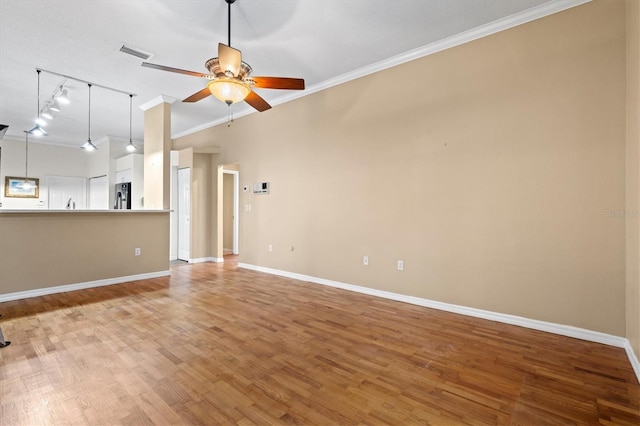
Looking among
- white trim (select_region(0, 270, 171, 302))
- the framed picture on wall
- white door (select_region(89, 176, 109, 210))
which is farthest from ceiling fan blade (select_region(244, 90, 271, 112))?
the framed picture on wall

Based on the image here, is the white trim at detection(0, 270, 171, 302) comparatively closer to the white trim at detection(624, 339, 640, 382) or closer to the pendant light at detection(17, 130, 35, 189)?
the pendant light at detection(17, 130, 35, 189)

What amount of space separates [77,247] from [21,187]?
5197 mm

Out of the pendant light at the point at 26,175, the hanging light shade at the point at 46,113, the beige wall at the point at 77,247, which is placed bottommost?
the beige wall at the point at 77,247

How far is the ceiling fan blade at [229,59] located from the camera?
2.36 m

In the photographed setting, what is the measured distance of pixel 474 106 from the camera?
10.4ft

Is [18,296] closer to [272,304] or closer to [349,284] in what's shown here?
[272,304]

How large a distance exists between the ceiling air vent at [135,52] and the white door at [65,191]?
19.8 ft

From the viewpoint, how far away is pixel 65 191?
26.8ft

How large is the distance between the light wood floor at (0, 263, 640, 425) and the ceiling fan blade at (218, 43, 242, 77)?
2.31m

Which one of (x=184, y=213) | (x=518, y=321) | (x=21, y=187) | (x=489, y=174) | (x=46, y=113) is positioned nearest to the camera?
(x=518, y=321)

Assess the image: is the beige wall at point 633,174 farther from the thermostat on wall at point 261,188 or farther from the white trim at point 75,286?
the white trim at point 75,286

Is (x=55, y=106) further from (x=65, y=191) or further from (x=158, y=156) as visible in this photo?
(x=65, y=191)

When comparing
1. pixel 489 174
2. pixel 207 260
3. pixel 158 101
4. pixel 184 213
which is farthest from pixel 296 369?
pixel 184 213

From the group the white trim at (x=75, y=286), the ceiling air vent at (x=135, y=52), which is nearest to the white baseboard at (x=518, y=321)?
the white trim at (x=75, y=286)
